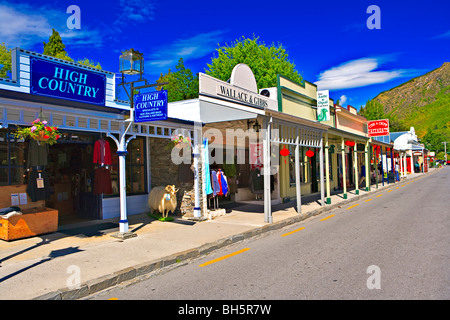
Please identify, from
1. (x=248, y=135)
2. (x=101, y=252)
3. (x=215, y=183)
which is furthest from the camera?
(x=248, y=135)

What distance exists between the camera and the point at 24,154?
9117mm

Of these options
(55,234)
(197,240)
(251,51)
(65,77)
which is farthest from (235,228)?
(251,51)

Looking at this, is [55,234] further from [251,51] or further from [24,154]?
[251,51]

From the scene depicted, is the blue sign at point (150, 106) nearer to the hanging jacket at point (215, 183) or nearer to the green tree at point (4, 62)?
the hanging jacket at point (215, 183)

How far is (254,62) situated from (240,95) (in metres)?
15.0

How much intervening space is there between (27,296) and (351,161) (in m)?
26.0

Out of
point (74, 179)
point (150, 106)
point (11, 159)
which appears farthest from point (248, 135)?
point (11, 159)

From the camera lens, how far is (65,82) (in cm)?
1005

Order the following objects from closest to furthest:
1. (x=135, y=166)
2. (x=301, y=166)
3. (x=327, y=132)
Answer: (x=135, y=166) < (x=327, y=132) < (x=301, y=166)

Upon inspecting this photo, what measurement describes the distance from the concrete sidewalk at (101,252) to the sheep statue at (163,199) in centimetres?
47

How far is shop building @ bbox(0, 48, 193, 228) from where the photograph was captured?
7.66 m
